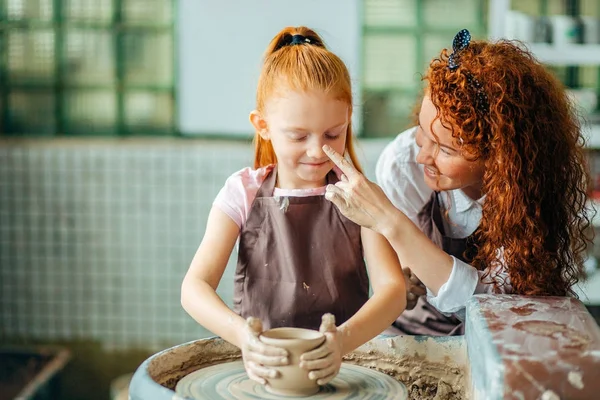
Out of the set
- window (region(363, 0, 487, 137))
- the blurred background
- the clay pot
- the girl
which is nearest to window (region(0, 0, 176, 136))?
the blurred background

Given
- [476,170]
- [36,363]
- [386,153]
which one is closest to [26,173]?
[36,363]

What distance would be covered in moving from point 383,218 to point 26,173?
10.0 feet

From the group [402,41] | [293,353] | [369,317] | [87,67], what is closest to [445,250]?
[369,317]

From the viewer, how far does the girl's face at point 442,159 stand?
194 centimetres

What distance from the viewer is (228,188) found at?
196cm

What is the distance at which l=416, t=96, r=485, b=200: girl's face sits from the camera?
1.94 m

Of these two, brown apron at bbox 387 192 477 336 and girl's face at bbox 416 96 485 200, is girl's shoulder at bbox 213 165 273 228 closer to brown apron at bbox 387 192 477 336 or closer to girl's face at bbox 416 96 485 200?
girl's face at bbox 416 96 485 200

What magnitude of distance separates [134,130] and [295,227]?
8.68ft

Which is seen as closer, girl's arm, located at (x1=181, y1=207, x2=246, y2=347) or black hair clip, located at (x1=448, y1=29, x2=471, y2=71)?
girl's arm, located at (x1=181, y1=207, x2=246, y2=347)

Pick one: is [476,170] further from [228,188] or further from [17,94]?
[17,94]

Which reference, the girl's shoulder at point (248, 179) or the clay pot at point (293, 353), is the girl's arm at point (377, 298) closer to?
the clay pot at point (293, 353)

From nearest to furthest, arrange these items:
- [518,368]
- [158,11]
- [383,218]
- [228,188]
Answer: [518,368]
[383,218]
[228,188]
[158,11]

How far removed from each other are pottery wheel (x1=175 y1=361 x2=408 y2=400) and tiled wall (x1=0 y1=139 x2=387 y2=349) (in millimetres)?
2476

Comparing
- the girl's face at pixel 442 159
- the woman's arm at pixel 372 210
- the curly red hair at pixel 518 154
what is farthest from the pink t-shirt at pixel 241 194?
the curly red hair at pixel 518 154
